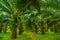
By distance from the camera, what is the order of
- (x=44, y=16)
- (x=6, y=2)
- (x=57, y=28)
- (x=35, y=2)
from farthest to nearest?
(x=57, y=28) → (x=44, y=16) → (x=6, y=2) → (x=35, y=2)

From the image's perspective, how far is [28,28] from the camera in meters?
35.6

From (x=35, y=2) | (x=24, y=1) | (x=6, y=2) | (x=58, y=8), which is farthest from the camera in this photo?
(x=58, y=8)

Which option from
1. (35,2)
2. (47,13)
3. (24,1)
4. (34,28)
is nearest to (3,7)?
(24,1)

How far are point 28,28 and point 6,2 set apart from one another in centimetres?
1786

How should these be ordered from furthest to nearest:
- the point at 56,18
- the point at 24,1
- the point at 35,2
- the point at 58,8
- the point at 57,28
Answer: the point at 57,28 → the point at 56,18 → the point at 58,8 → the point at 24,1 → the point at 35,2

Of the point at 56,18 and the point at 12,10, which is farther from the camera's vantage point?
the point at 56,18

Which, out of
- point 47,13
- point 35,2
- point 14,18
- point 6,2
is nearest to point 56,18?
point 47,13

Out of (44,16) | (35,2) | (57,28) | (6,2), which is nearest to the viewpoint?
(35,2)

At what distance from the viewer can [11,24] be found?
19.1 metres

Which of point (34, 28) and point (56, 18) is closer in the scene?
point (56, 18)

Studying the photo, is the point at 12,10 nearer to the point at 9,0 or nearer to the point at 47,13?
the point at 9,0

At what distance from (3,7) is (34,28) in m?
16.3

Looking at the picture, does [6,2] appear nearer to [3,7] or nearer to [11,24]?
[3,7]

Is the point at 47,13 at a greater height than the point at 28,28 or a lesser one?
greater
